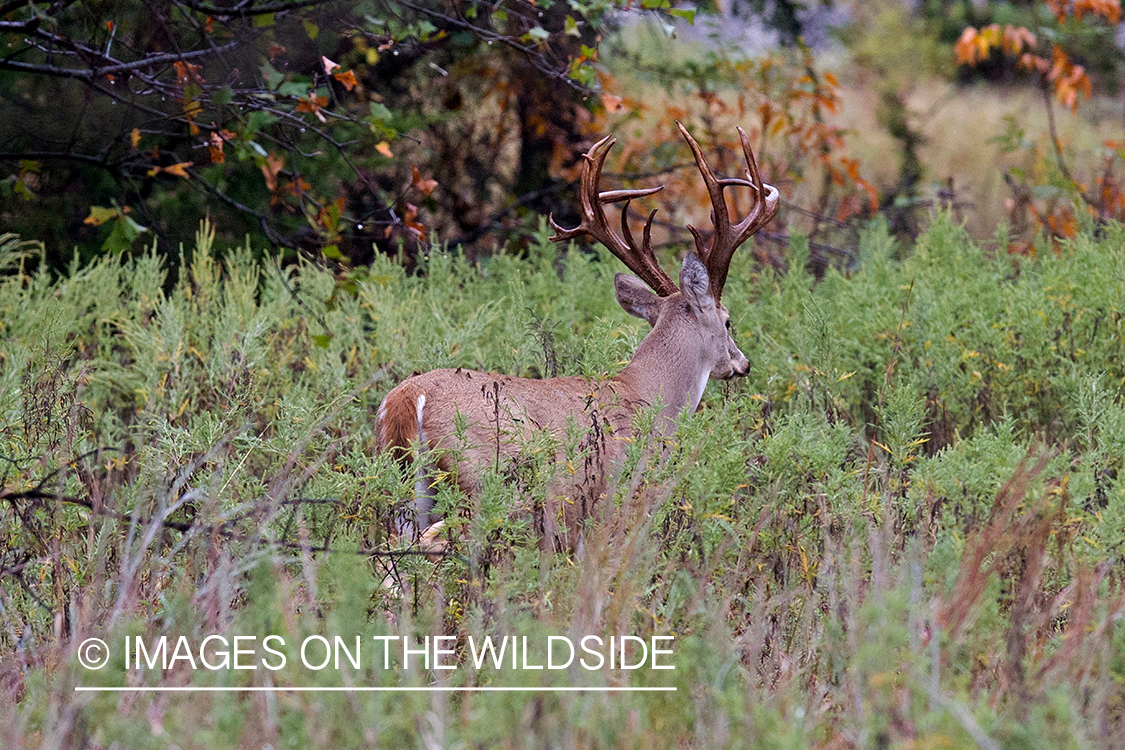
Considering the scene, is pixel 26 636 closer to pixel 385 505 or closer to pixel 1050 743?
pixel 385 505

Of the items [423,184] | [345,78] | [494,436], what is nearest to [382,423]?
[494,436]

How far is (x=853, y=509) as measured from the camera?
3.62m

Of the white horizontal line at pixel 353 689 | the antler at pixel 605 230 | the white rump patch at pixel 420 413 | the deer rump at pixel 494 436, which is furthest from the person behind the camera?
the antler at pixel 605 230

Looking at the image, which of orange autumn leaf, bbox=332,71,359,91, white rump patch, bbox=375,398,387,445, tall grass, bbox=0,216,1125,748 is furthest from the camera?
orange autumn leaf, bbox=332,71,359,91

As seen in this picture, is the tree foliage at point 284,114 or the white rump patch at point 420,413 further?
the tree foliage at point 284,114

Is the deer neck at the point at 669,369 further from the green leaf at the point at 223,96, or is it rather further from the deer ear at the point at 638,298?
the green leaf at the point at 223,96

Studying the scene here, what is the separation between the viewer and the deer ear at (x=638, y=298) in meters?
5.28

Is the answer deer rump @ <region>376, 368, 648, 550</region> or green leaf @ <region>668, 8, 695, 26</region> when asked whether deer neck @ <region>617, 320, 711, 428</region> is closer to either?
deer rump @ <region>376, 368, 648, 550</region>

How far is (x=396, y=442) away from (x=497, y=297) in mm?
2739

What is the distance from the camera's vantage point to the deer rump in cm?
372

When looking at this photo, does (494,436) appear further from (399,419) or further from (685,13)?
(685,13)

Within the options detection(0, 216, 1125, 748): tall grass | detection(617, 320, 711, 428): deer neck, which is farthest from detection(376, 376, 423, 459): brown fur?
detection(617, 320, 711, 428): deer neck

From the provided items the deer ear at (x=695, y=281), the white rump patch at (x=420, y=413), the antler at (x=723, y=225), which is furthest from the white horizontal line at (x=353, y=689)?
the antler at (x=723, y=225)

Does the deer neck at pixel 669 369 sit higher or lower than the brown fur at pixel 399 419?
higher
